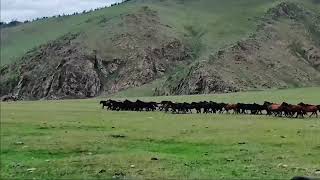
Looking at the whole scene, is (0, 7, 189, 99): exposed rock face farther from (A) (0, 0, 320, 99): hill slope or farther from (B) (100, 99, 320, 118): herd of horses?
(B) (100, 99, 320, 118): herd of horses

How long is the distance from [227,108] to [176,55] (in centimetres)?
8620

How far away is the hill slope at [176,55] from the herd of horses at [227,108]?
2150 inches

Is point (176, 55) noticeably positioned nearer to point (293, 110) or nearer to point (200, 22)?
point (200, 22)

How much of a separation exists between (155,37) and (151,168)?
4698 inches

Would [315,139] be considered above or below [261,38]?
below

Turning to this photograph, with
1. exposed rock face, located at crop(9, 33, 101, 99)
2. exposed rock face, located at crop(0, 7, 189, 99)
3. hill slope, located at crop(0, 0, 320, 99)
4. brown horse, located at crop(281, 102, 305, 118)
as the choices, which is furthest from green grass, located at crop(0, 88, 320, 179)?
exposed rock face, located at crop(0, 7, 189, 99)

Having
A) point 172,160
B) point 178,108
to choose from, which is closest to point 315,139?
point 172,160

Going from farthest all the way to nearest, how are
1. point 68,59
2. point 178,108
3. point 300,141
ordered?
1. point 68,59
2. point 178,108
3. point 300,141

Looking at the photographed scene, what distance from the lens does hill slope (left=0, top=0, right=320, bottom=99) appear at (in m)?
114

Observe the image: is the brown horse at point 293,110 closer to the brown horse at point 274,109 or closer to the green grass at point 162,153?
the brown horse at point 274,109

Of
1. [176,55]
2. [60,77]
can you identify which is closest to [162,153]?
[60,77]

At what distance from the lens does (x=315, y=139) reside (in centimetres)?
2342

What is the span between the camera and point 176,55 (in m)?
133

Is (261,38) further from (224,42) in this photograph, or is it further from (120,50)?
(120,50)
